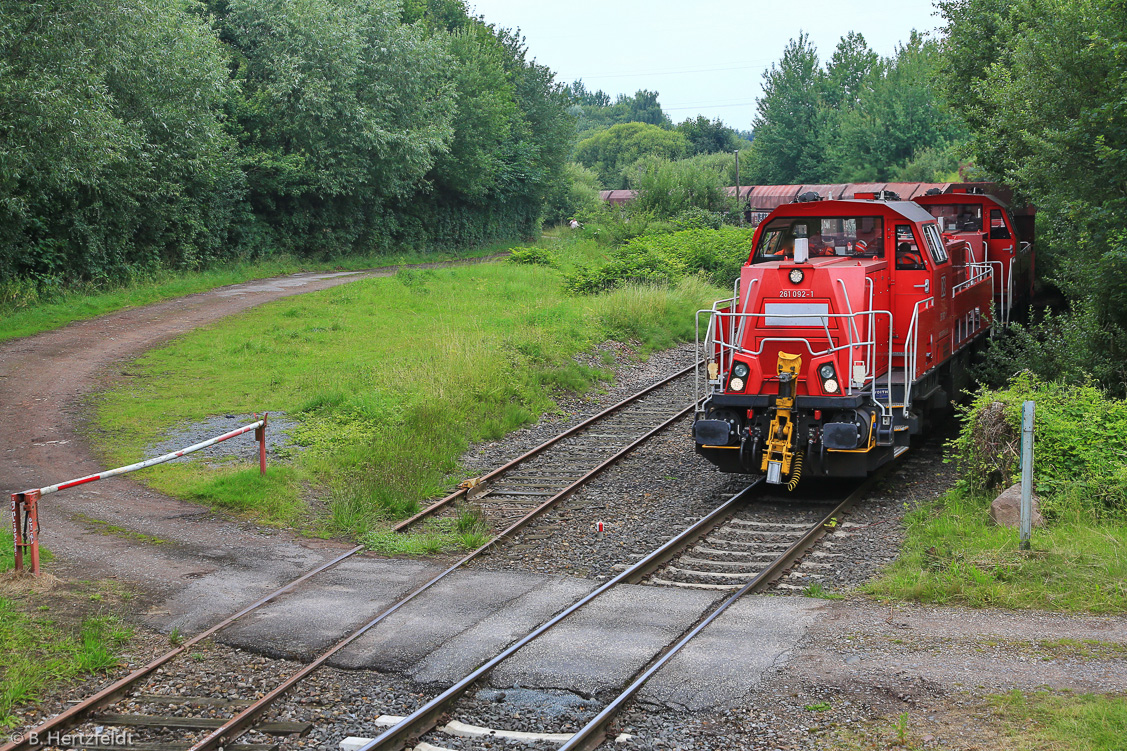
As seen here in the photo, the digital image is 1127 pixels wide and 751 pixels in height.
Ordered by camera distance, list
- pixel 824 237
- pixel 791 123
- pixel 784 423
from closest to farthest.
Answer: pixel 784 423, pixel 824 237, pixel 791 123

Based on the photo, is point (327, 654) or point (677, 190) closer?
point (327, 654)

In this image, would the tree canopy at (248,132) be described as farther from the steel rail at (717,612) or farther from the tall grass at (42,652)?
Answer: the steel rail at (717,612)

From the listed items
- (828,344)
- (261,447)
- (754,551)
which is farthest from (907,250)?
(261,447)

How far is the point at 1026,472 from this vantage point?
8.26m

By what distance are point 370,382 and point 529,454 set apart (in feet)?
12.4

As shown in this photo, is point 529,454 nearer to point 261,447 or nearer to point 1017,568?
point 261,447

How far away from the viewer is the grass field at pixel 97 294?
20984mm

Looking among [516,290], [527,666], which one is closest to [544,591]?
[527,666]

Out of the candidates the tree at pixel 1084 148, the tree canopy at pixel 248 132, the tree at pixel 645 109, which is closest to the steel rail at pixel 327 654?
the tree at pixel 1084 148

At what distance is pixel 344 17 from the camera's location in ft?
109

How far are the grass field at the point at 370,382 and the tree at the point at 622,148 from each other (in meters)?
84.7

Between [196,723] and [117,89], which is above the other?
[117,89]

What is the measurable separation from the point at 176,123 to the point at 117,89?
7.19ft

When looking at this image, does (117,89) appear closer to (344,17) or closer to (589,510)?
(344,17)
